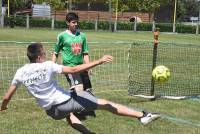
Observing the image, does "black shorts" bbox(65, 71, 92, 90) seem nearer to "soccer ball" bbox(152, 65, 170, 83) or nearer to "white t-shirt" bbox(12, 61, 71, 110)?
"soccer ball" bbox(152, 65, 170, 83)

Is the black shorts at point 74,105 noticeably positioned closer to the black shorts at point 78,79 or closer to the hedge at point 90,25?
the black shorts at point 78,79

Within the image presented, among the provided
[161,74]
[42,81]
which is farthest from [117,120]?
[42,81]

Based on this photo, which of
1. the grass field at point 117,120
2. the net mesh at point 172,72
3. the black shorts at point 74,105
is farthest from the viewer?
the net mesh at point 172,72

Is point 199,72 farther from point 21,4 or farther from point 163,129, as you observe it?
point 21,4

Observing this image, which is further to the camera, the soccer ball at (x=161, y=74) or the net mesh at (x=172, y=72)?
the net mesh at (x=172, y=72)

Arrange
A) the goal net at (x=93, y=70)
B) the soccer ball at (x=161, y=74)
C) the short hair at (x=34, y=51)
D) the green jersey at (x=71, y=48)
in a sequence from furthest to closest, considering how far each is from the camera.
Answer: the goal net at (x=93, y=70) < the soccer ball at (x=161, y=74) < the green jersey at (x=71, y=48) < the short hair at (x=34, y=51)

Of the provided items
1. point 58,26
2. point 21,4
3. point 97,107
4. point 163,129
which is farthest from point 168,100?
point 21,4

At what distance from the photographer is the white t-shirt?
658 centimetres

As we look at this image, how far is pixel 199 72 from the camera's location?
16875 mm

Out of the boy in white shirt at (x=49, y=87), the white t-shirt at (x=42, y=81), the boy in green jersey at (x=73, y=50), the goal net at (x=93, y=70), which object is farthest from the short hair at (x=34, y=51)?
the goal net at (x=93, y=70)

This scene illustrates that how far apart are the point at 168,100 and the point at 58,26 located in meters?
37.6

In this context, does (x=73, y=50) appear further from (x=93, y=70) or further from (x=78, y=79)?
(x=93, y=70)

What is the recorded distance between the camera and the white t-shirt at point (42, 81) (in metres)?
6.58

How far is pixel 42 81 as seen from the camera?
21.7ft
